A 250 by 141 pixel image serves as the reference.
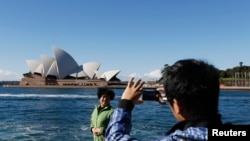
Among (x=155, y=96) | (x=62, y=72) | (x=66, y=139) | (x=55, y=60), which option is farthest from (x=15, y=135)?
(x=62, y=72)

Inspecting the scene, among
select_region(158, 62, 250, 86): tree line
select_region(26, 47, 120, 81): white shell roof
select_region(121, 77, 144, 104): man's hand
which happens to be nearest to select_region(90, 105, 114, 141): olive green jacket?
select_region(121, 77, 144, 104): man's hand

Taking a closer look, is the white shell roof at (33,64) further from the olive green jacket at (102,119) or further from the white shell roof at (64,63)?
the olive green jacket at (102,119)

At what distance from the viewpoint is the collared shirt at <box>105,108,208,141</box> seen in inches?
36.6

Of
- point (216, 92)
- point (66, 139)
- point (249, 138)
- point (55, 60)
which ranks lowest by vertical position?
point (66, 139)

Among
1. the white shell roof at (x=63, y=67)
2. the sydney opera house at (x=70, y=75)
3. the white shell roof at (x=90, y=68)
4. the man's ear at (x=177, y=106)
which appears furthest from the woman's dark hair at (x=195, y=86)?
the white shell roof at (x=90, y=68)

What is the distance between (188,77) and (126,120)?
0.22 m

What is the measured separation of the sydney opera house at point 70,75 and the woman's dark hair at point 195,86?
59.8 metres

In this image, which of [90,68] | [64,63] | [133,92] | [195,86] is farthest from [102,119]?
[90,68]

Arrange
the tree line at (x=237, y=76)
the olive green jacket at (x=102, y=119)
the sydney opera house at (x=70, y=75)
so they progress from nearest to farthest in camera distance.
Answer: the olive green jacket at (x=102, y=119) → the sydney opera house at (x=70, y=75) → the tree line at (x=237, y=76)

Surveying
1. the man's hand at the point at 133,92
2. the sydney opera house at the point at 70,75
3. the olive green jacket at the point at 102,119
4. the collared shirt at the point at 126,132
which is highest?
the sydney opera house at the point at 70,75

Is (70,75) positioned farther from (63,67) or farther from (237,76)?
(237,76)

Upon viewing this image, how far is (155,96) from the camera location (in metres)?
1.30

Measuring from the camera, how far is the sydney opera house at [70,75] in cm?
6188

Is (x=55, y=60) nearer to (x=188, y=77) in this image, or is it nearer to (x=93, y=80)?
(x=93, y=80)
